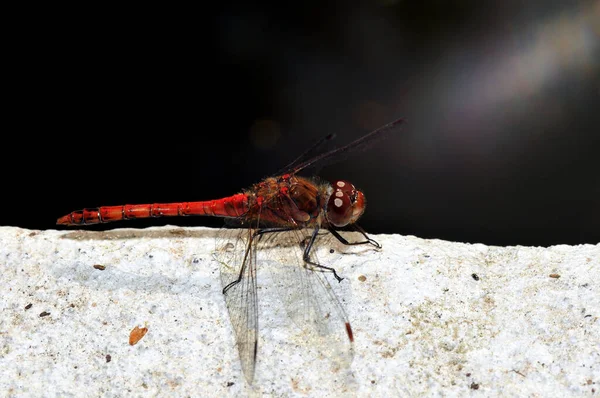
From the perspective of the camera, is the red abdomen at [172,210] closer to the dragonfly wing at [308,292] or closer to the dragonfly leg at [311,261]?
the dragonfly wing at [308,292]

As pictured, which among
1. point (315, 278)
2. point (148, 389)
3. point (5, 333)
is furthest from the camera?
point (315, 278)

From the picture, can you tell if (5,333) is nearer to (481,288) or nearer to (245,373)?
(245,373)

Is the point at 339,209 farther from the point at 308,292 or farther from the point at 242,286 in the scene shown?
the point at 242,286

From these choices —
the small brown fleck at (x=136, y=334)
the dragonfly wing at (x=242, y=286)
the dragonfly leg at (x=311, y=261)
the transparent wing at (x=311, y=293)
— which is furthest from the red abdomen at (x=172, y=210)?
the small brown fleck at (x=136, y=334)

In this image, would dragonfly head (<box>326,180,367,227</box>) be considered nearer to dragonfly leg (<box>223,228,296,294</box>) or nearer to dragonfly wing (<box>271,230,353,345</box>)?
dragonfly wing (<box>271,230,353,345</box>)

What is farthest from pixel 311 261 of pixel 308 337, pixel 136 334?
pixel 136 334

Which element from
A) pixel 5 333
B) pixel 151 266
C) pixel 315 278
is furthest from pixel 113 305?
pixel 315 278

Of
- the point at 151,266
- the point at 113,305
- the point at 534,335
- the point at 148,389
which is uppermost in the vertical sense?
the point at 151,266

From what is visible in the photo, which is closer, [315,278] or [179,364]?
[179,364]
